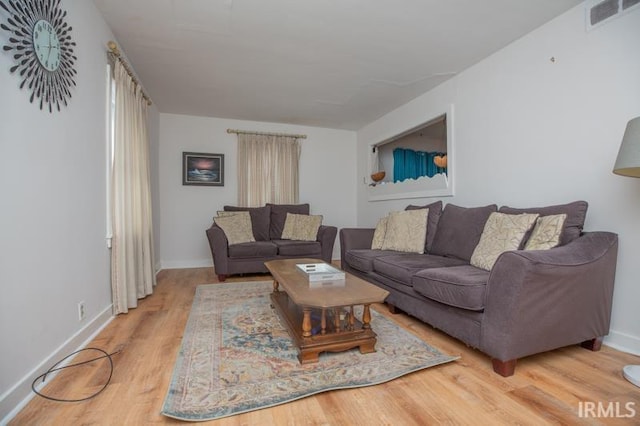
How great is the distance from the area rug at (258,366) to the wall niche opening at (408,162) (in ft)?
7.00

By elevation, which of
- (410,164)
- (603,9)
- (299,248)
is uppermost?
(603,9)

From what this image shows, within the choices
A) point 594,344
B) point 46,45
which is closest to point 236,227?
point 46,45

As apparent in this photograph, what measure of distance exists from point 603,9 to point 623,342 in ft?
7.24

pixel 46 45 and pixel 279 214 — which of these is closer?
pixel 46 45

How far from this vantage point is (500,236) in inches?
87.0

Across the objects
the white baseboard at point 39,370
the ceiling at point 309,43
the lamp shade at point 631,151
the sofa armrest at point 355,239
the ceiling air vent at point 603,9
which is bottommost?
the white baseboard at point 39,370

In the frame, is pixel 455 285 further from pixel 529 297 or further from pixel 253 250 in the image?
pixel 253 250

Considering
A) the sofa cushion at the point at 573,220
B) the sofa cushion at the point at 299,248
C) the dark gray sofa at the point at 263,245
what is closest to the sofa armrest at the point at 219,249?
the dark gray sofa at the point at 263,245

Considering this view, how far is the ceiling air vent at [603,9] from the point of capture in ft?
6.54

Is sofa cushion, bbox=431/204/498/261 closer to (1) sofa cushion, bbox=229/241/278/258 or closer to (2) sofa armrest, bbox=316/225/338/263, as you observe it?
(2) sofa armrest, bbox=316/225/338/263

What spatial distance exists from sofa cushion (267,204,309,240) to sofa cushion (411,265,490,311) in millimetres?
2769

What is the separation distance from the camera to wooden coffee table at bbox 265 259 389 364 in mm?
1740

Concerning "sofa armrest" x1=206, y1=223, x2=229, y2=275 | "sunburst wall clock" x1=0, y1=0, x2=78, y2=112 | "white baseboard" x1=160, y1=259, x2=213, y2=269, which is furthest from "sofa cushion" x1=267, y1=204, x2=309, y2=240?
"sunburst wall clock" x1=0, y1=0, x2=78, y2=112

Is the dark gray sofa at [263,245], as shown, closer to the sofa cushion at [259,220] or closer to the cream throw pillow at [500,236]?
the sofa cushion at [259,220]
